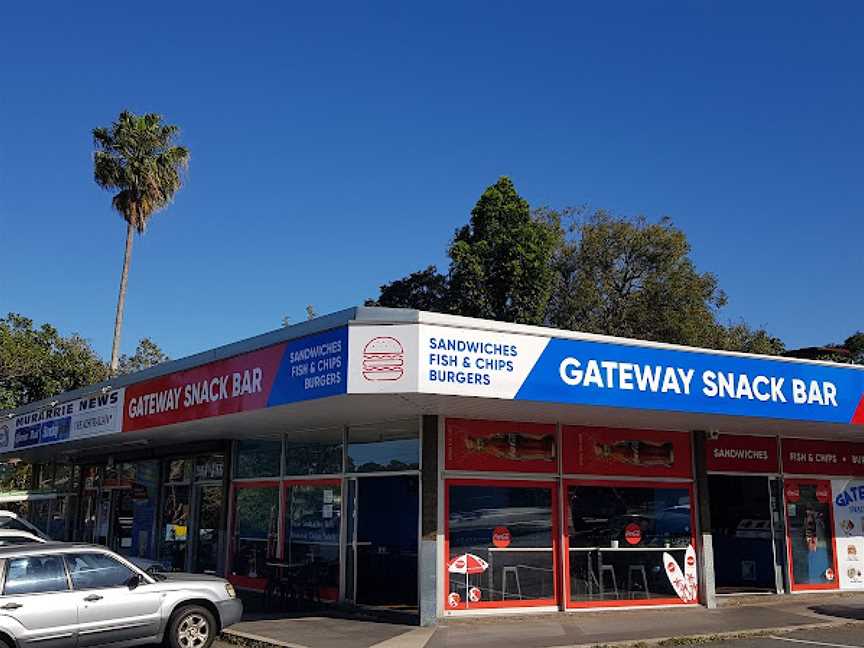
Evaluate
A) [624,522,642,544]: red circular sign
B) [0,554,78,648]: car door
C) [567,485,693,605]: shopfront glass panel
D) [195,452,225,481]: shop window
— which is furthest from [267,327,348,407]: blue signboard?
[624,522,642,544]: red circular sign

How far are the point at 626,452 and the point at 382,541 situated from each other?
462 cm

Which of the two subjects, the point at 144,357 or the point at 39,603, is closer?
the point at 39,603

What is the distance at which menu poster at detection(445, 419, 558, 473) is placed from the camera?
13.9m

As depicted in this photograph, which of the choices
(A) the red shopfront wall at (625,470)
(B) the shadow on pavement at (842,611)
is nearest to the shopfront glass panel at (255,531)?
(A) the red shopfront wall at (625,470)

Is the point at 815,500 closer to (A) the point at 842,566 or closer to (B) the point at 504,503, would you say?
(A) the point at 842,566

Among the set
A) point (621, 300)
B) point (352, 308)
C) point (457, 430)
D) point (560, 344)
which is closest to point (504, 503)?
point (457, 430)

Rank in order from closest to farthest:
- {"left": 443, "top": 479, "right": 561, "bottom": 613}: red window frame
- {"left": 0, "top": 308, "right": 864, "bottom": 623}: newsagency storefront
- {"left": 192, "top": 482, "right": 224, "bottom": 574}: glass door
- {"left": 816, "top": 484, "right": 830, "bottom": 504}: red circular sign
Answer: {"left": 0, "top": 308, "right": 864, "bottom": 623}: newsagency storefront, {"left": 443, "top": 479, "right": 561, "bottom": 613}: red window frame, {"left": 816, "top": 484, "right": 830, "bottom": 504}: red circular sign, {"left": 192, "top": 482, "right": 224, "bottom": 574}: glass door

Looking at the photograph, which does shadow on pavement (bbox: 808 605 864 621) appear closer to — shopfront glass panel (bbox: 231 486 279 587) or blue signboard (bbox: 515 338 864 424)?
blue signboard (bbox: 515 338 864 424)

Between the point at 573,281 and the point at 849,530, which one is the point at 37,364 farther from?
the point at 849,530

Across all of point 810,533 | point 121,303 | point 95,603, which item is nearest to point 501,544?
point 95,603

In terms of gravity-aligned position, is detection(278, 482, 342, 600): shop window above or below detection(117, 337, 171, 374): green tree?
below

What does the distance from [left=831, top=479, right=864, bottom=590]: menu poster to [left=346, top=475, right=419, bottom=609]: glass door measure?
30.9 ft

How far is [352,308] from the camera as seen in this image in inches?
479

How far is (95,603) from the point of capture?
34.2 ft
